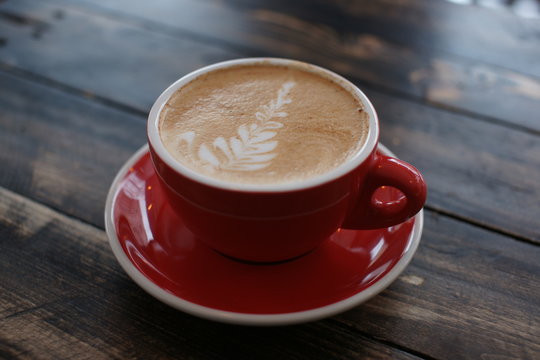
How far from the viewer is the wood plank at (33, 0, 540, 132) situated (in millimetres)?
1022

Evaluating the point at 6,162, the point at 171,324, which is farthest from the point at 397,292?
the point at 6,162

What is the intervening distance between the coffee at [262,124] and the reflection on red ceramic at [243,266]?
12 centimetres

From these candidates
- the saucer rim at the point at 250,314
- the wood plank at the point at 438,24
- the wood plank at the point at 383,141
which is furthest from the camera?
the wood plank at the point at 438,24

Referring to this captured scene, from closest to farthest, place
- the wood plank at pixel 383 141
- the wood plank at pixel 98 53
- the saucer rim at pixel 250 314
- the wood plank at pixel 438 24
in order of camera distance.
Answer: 1. the saucer rim at pixel 250 314
2. the wood plank at pixel 383 141
3. the wood plank at pixel 98 53
4. the wood plank at pixel 438 24

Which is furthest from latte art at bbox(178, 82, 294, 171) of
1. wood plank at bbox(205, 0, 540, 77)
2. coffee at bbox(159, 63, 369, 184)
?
wood plank at bbox(205, 0, 540, 77)

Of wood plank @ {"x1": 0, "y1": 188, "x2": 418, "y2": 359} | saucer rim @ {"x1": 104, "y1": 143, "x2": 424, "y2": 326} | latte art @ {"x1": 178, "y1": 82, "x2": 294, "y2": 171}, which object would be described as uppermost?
latte art @ {"x1": 178, "y1": 82, "x2": 294, "y2": 171}

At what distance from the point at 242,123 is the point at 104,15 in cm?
78

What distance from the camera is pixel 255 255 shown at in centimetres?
61

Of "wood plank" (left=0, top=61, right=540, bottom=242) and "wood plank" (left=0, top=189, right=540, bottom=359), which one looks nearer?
"wood plank" (left=0, top=189, right=540, bottom=359)

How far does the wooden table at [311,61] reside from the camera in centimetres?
58

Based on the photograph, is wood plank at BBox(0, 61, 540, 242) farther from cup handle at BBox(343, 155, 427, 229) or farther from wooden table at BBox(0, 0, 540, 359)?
cup handle at BBox(343, 155, 427, 229)

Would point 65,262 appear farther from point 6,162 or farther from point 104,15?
point 104,15

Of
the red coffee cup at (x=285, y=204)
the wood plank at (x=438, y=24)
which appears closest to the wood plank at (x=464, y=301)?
the red coffee cup at (x=285, y=204)

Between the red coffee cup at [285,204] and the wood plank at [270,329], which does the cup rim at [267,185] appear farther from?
the wood plank at [270,329]
